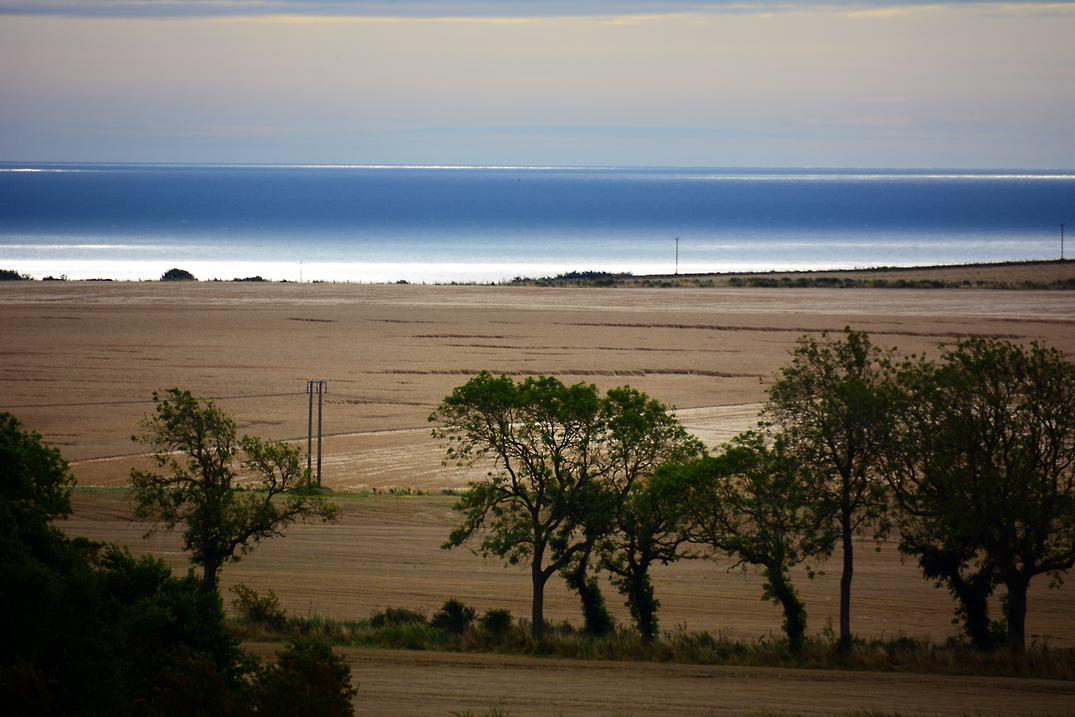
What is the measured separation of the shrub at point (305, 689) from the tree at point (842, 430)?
10.9 metres

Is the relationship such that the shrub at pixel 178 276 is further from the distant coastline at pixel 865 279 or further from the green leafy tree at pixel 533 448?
the green leafy tree at pixel 533 448

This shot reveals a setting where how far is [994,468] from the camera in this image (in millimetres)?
17547

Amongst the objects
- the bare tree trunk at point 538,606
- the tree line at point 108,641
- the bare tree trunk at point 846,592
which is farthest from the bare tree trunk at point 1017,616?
the tree line at point 108,641

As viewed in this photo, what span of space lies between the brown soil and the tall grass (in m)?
0.82

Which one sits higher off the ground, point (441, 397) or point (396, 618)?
point (441, 397)

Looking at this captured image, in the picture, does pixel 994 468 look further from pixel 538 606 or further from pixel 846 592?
pixel 538 606

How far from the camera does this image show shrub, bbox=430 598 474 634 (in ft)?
62.9

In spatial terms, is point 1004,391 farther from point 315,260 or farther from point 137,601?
point 315,260

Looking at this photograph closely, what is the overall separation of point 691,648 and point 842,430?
5254mm

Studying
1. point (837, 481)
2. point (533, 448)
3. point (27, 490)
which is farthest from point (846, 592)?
point (27, 490)

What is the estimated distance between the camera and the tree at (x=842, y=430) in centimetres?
1822

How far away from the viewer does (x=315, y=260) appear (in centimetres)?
11625

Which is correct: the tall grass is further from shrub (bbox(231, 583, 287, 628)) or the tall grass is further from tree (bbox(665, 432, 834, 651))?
tree (bbox(665, 432, 834, 651))

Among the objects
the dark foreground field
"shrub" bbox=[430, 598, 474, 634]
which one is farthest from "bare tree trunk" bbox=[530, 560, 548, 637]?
"shrub" bbox=[430, 598, 474, 634]
